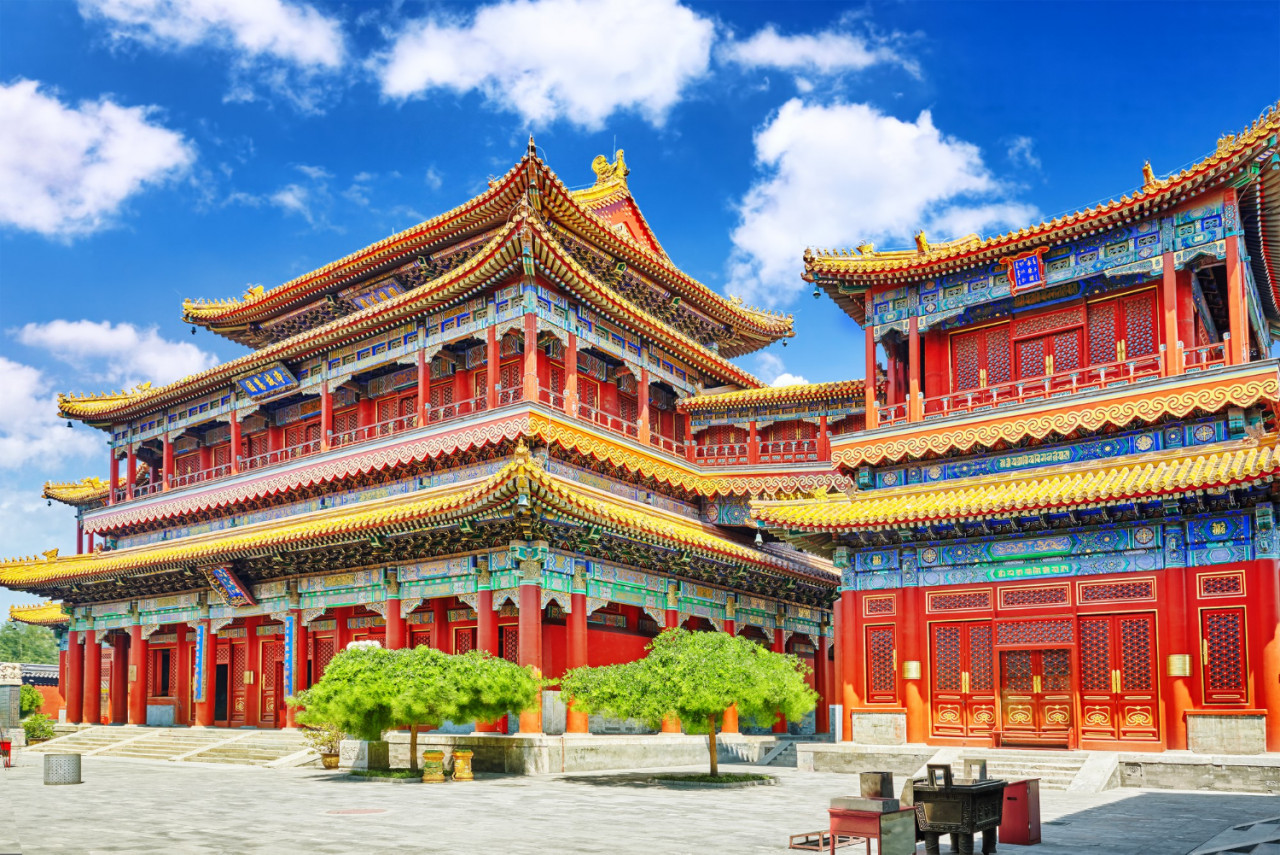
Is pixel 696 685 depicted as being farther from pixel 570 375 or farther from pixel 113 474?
pixel 113 474

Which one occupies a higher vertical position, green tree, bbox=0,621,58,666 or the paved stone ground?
the paved stone ground

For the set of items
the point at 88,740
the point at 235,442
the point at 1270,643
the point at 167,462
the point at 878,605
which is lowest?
the point at 88,740

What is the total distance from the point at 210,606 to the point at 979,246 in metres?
21.9

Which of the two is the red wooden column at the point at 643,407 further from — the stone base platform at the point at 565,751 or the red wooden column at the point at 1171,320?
the red wooden column at the point at 1171,320

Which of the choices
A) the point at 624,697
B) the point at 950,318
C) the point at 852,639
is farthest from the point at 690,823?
the point at 950,318

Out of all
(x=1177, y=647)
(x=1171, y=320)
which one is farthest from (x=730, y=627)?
(x=1171, y=320)

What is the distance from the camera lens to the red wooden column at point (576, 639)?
78.0 ft

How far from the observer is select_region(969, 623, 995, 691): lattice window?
2158 cm

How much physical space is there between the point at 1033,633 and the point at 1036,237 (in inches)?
304

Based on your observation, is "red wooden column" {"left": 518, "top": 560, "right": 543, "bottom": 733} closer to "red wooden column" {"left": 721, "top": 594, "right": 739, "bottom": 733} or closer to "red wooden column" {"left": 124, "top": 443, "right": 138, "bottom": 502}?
"red wooden column" {"left": 721, "top": 594, "right": 739, "bottom": 733}

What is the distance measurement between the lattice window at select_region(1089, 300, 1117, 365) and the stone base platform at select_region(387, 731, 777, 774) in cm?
1142

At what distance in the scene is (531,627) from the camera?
23000mm

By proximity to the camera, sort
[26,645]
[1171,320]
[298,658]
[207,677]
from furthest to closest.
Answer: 1. [26,645]
2. [207,677]
3. [298,658]
4. [1171,320]

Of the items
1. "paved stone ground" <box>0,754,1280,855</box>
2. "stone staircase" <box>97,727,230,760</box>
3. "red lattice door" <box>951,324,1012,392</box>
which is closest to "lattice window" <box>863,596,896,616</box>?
"paved stone ground" <box>0,754,1280,855</box>
